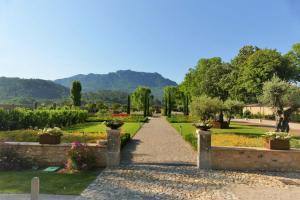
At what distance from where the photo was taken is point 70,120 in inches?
1170

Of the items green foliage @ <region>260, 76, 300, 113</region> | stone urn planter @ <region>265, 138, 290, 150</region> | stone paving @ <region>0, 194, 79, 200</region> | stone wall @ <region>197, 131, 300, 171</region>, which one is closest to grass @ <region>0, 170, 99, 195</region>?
stone paving @ <region>0, 194, 79, 200</region>

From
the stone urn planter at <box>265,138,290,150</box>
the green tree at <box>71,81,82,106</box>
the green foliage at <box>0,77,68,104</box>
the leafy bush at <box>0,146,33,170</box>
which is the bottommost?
the leafy bush at <box>0,146,33,170</box>

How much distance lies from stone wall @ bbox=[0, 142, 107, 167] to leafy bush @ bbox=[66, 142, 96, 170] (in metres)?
0.46

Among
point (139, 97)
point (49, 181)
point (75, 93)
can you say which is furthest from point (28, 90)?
point (49, 181)

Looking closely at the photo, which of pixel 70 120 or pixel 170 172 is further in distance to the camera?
pixel 70 120

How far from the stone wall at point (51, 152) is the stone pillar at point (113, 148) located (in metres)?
0.15

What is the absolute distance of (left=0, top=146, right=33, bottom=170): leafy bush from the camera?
937cm

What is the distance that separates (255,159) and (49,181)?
6584mm

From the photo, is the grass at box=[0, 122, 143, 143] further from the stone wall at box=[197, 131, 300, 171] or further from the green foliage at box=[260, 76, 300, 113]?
the green foliage at box=[260, 76, 300, 113]

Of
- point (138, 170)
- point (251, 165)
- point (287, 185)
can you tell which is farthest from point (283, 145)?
point (138, 170)

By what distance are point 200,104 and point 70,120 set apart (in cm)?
1297

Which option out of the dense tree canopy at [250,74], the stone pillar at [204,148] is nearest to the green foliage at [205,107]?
the dense tree canopy at [250,74]

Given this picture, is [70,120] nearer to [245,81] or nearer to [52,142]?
[245,81]

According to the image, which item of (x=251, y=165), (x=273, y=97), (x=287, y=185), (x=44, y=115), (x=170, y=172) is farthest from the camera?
(x=44, y=115)
